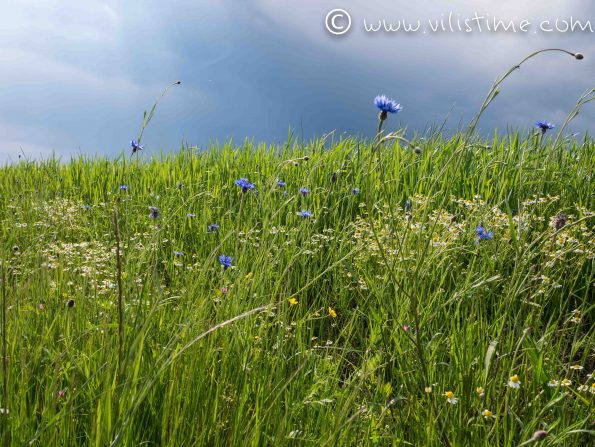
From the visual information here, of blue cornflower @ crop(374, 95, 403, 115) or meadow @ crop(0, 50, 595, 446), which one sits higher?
blue cornflower @ crop(374, 95, 403, 115)

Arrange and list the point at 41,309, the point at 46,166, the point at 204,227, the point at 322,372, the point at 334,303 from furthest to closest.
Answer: the point at 46,166 < the point at 204,227 < the point at 334,303 < the point at 41,309 < the point at 322,372

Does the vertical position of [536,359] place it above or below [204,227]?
below

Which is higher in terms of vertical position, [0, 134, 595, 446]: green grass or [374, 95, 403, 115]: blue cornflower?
[374, 95, 403, 115]: blue cornflower

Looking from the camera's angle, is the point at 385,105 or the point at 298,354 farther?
the point at 298,354

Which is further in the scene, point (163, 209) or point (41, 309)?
point (163, 209)

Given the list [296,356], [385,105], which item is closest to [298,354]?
[296,356]

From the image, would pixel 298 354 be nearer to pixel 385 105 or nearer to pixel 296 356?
pixel 296 356

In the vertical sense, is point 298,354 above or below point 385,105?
below

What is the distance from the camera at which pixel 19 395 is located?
5.99 ft

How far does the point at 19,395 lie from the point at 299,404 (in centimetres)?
86

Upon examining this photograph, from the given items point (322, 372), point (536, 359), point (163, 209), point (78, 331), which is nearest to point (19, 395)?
point (78, 331)

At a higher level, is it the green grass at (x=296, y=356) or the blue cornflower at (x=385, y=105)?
the blue cornflower at (x=385, y=105)

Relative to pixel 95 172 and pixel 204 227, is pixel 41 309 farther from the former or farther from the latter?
pixel 95 172

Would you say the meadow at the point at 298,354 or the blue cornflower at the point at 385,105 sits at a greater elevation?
the blue cornflower at the point at 385,105
